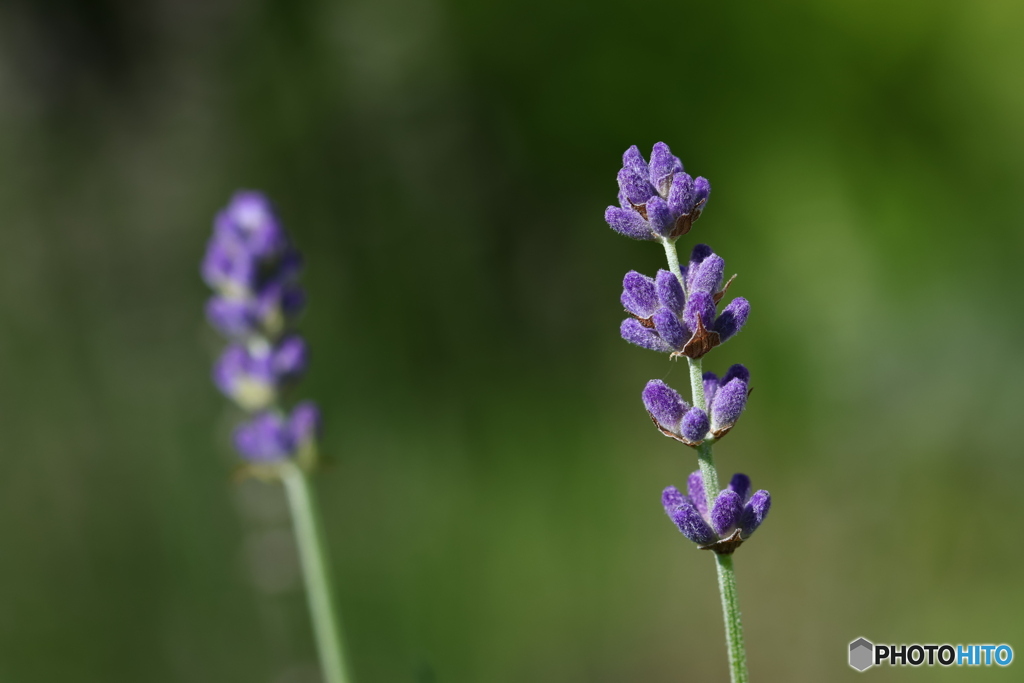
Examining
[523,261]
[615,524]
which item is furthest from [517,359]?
[615,524]

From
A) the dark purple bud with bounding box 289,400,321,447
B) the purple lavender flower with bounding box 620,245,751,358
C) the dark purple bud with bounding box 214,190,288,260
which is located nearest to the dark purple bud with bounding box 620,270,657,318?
the purple lavender flower with bounding box 620,245,751,358

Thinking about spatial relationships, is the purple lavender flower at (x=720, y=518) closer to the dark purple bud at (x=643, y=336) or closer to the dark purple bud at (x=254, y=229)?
the dark purple bud at (x=643, y=336)

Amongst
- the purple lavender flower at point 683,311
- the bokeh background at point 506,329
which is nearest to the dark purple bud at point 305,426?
the purple lavender flower at point 683,311

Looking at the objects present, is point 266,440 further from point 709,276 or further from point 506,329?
point 506,329

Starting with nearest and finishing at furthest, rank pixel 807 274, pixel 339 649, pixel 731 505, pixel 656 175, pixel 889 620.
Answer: pixel 731 505
pixel 656 175
pixel 339 649
pixel 889 620
pixel 807 274

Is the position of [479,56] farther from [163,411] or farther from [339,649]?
[339,649]

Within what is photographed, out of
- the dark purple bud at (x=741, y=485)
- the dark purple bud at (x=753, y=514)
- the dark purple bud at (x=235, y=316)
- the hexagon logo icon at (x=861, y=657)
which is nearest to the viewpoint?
the dark purple bud at (x=753, y=514)
